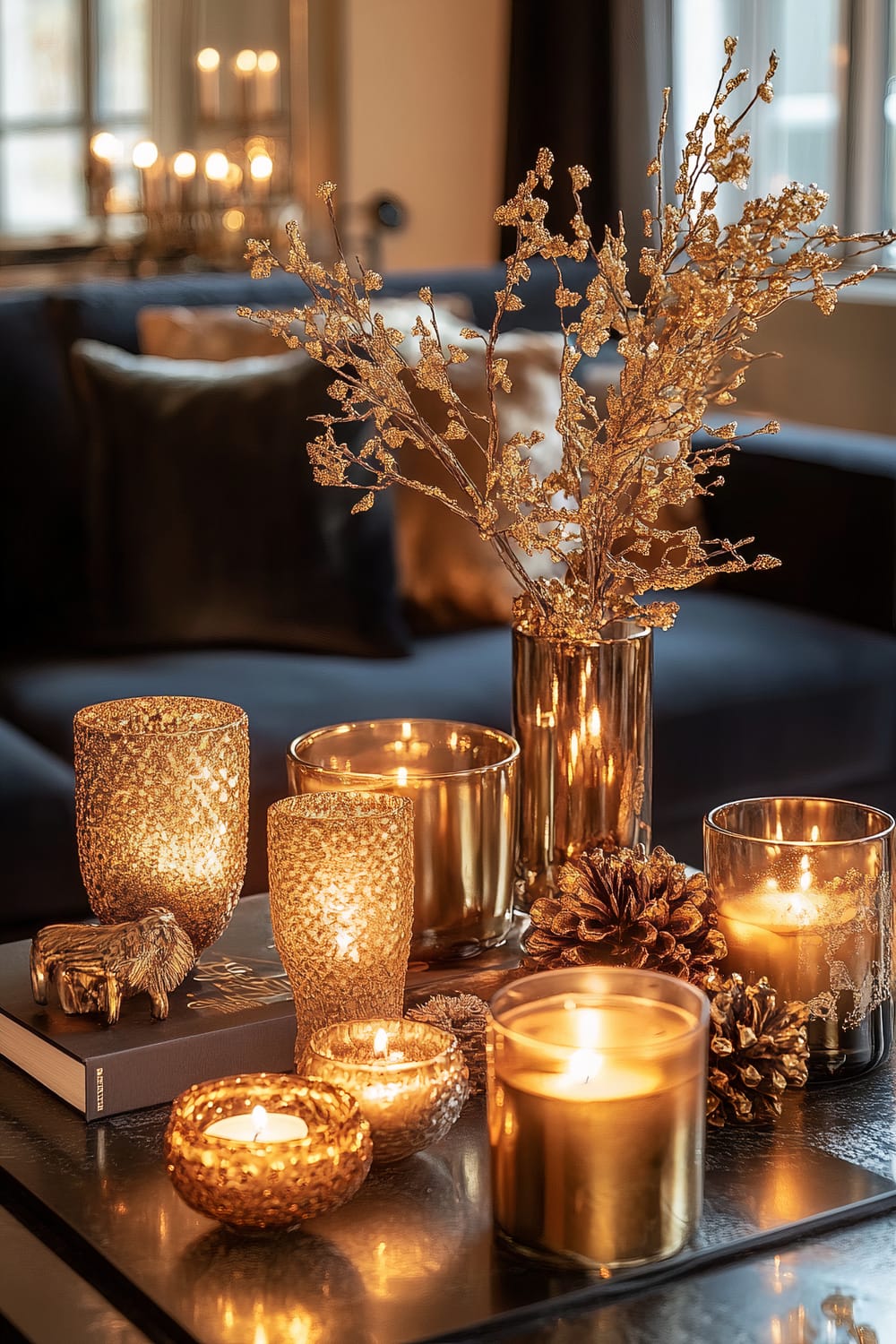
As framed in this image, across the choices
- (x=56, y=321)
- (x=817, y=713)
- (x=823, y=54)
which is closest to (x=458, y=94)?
(x=823, y=54)

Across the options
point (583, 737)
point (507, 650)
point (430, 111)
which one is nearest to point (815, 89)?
point (430, 111)

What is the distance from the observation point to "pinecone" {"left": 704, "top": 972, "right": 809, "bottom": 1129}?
0.87 metres

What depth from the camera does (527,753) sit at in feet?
3.65

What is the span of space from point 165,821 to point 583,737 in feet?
0.92

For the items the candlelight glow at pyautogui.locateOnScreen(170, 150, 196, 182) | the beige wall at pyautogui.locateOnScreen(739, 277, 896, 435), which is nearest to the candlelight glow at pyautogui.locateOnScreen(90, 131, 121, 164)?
the candlelight glow at pyautogui.locateOnScreen(170, 150, 196, 182)

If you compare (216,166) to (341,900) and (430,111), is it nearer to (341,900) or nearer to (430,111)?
(430,111)

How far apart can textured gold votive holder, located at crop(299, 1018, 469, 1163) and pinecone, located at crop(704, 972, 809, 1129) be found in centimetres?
13

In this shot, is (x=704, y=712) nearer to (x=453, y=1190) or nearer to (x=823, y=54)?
(x=453, y=1190)

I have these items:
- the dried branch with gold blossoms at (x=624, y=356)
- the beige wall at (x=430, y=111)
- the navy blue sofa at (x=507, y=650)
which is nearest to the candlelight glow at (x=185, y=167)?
the beige wall at (x=430, y=111)

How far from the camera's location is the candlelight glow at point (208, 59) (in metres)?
4.21

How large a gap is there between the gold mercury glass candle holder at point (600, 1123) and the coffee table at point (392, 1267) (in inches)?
0.9

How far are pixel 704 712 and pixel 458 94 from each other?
98.8 inches

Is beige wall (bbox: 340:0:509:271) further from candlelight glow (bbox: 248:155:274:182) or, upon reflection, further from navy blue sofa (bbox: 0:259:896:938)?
navy blue sofa (bbox: 0:259:896:938)

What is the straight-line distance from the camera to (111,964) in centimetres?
92
